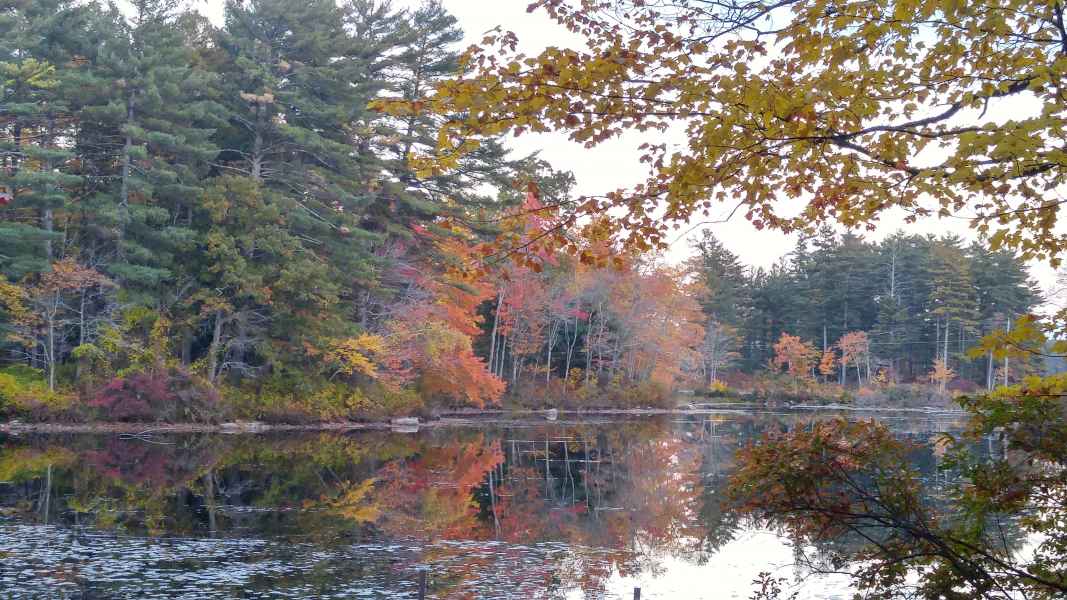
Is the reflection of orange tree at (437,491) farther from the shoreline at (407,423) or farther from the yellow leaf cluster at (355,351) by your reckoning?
the shoreline at (407,423)

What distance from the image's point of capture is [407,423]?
34812mm

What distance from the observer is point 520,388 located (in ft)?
147

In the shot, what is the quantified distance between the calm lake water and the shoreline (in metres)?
1.79

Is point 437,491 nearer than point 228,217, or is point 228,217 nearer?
point 437,491

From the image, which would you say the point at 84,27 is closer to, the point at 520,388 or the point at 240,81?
the point at 240,81

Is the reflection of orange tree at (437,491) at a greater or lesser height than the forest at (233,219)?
lesser

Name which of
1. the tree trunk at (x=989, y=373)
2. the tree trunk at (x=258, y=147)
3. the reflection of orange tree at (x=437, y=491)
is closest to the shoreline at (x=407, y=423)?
the reflection of orange tree at (x=437, y=491)

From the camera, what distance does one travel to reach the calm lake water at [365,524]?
10000 millimetres

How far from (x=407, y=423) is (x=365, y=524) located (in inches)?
828

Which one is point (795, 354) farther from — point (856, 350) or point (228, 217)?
point (228, 217)

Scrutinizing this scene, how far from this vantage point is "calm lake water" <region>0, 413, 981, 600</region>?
1000 centimetres

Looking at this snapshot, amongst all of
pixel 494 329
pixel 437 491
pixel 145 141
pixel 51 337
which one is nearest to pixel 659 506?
pixel 437 491

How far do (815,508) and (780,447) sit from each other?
45cm

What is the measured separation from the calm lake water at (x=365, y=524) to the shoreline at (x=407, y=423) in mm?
1786
